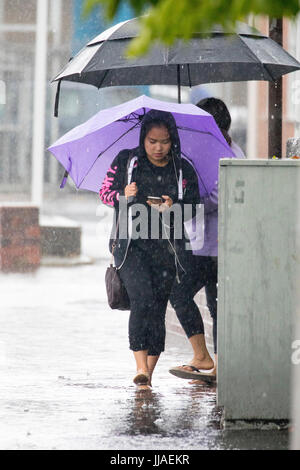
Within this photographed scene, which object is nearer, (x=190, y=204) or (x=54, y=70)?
(x=190, y=204)

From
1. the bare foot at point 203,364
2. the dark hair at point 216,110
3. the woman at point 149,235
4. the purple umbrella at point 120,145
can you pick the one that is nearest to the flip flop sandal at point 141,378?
the woman at point 149,235

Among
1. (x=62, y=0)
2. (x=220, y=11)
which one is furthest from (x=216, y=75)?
(x=62, y=0)

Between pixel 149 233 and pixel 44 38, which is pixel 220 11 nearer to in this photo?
pixel 149 233

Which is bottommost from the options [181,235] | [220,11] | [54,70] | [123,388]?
[123,388]

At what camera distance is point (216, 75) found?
7.93 m

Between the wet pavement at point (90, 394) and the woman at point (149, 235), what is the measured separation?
14.8 inches

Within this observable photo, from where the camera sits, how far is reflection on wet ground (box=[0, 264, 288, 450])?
552cm

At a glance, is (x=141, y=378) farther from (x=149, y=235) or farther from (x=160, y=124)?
(x=160, y=124)

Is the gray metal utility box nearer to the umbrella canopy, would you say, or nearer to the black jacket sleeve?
the black jacket sleeve

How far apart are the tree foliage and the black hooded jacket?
3739 millimetres

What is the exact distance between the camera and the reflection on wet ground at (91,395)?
552 cm

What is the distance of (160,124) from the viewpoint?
6879mm

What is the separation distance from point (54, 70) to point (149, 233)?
18.3m

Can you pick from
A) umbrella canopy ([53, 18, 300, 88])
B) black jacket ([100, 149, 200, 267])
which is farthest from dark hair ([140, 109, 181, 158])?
umbrella canopy ([53, 18, 300, 88])
